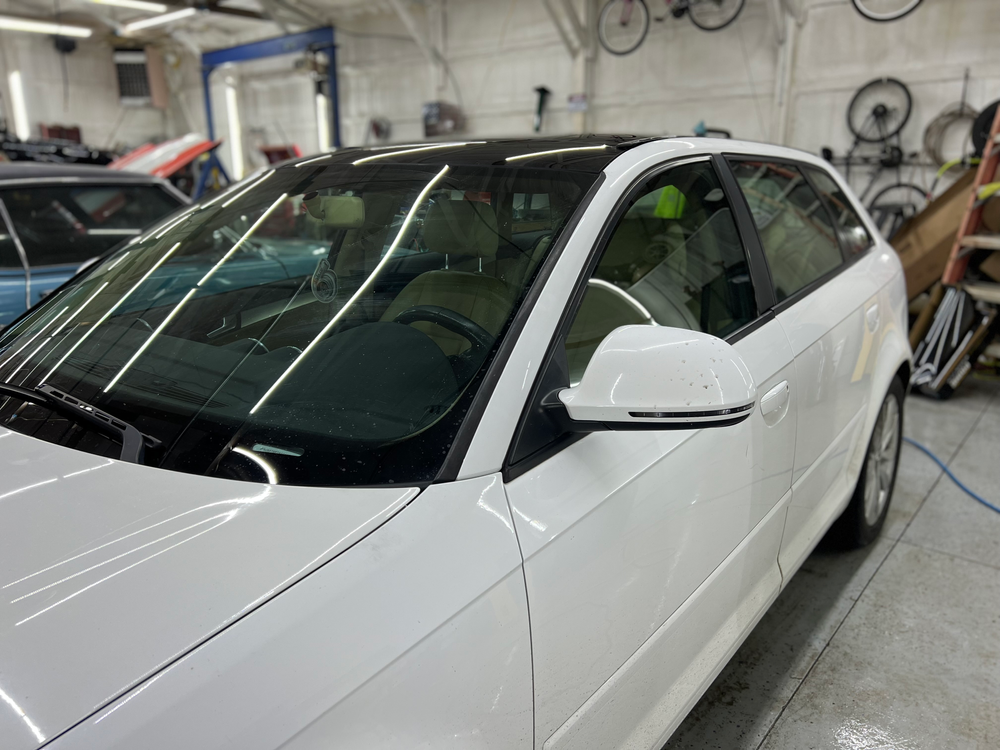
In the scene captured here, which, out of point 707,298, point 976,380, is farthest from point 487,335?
point 976,380

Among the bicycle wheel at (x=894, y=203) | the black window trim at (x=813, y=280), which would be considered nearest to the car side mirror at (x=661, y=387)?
the black window trim at (x=813, y=280)

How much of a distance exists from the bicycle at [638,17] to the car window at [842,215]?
603 cm

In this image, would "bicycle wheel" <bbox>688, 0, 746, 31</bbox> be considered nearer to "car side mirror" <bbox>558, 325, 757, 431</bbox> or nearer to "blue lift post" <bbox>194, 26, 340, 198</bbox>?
"blue lift post" <bbox>194, 26, 340, 198</bbox>

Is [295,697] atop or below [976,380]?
atop

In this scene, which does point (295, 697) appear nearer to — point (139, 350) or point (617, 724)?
point (617, 724)

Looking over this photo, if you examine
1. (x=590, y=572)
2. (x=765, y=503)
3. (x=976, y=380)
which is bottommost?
(x=976, y=380)

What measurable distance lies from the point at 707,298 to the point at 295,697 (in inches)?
48.9

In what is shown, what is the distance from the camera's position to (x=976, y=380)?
4852 mm

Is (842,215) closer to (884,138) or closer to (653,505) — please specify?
Result: (653,505)

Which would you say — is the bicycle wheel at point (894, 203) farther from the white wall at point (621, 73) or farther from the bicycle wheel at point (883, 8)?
the bicycle wheel at point (883, 8)

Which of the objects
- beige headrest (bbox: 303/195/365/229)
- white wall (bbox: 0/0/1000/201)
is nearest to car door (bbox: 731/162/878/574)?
beige headrest (bbox: 303/195/365/229)

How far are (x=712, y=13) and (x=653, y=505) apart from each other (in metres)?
8.05

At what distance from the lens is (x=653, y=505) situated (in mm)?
1140

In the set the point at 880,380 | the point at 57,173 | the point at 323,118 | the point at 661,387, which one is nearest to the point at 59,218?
the point at 57,173
